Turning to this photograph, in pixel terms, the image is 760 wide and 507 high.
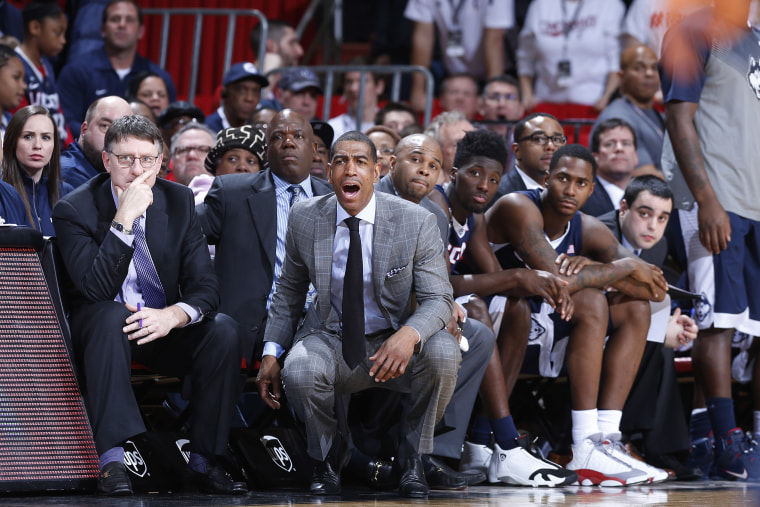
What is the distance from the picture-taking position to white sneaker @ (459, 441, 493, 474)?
4449 millimetres

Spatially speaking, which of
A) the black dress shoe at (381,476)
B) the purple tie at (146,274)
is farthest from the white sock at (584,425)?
the purple tie at (146,274)

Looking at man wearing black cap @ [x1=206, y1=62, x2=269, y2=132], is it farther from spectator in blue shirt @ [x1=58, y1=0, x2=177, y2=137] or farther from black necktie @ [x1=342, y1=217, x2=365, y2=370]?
black necktie @ [x1=342, y1=217, x2=365, y2=370]

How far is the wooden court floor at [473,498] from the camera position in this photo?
11.0ft

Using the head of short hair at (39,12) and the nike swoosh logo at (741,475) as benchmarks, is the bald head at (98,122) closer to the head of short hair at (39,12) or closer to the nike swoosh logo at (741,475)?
the head of short hair at (39,12)

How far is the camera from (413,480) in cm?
372

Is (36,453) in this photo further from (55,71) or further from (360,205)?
(55,71)

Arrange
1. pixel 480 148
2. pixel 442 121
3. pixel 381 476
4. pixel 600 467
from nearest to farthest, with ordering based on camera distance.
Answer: pixel 381 476 → pixel 600 467 → pixel 480 148 → pixel 442 121

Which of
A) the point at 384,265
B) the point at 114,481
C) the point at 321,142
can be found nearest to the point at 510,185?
the point at 321,142

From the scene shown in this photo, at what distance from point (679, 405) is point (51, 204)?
318 centimetres

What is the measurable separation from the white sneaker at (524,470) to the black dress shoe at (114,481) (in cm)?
158

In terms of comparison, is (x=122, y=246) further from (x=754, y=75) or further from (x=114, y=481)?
(x=754, y=75)

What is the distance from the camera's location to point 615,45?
867cm

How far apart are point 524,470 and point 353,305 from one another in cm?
107

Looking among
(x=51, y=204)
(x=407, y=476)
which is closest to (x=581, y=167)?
(x=407, y=476)
